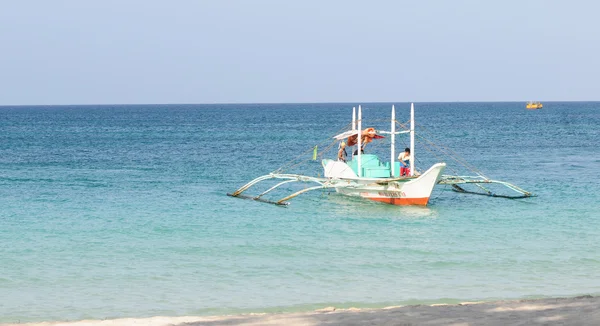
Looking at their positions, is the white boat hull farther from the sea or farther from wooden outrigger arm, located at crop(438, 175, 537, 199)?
wooden outrigger arm, located at crop(438, 175, 537, 199)

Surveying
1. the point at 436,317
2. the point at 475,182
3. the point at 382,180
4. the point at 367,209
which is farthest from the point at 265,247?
the point at 475,182

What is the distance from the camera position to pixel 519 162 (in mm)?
48250

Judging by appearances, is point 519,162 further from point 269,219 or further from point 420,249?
point 420,249

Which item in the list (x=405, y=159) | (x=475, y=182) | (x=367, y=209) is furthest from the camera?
(x=405, y=159)

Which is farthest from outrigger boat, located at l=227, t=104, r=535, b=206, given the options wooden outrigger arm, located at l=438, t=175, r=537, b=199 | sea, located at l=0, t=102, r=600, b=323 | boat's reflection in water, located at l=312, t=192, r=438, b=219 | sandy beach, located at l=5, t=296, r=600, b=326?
sandy beach, located at l=5, t=296, r=600, b=326

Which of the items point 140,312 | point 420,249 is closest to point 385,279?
point 420,249

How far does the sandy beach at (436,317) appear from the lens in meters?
11.8

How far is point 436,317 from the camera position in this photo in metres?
12.2

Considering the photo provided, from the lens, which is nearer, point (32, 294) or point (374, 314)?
point (374, 314)

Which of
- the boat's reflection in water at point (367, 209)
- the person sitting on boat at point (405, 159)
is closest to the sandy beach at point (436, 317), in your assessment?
the boat's reflection in water at point (367, 209)

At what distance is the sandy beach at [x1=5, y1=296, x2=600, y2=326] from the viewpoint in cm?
1179

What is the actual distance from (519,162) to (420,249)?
29.3 meters

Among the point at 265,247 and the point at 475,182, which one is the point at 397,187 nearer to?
the point at 475,182

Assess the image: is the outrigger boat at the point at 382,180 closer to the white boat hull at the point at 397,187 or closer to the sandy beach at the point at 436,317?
the white boat hull at the point at 397,187
